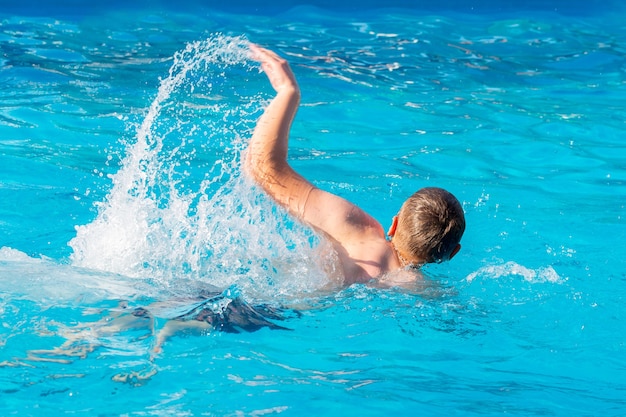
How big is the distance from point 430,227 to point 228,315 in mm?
1058

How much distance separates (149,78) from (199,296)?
4968 millimetres

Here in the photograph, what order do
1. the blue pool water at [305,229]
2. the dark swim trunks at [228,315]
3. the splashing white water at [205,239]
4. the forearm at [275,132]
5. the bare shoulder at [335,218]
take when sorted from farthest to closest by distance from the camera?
the splashing white water at [205,239], the bare shoulder at [335,218], the forearm at [275,132], the dark swim trunks at [228,315], the blue pool water at [305,229]

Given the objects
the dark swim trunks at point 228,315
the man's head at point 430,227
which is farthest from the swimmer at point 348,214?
the dark swim trunks at point 228,315

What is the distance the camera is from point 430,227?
405 cm

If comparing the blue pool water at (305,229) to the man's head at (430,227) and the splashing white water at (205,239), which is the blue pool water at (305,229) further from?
the man's head at (430,227)

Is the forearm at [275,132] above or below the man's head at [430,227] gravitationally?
above

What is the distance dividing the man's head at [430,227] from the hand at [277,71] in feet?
2.67

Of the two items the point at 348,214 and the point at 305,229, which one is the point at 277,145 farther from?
the point at 305,229

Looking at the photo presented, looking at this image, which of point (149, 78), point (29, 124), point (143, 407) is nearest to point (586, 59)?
point (149, 78)

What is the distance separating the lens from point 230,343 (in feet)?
12.7

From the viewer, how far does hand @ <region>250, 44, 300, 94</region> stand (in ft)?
13.2

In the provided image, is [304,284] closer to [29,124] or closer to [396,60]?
[29,124]

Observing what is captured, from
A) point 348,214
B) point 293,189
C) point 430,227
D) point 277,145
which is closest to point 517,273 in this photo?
point 430,227

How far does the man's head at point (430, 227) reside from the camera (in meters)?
4.04
